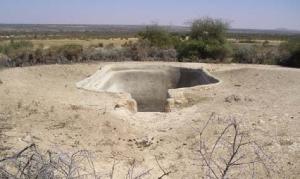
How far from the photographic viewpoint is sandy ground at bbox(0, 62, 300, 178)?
290 inches

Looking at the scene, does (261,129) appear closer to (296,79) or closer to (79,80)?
(296,79)

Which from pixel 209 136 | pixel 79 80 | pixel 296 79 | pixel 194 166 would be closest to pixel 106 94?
pixel 79 80

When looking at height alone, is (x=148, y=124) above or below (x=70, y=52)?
below

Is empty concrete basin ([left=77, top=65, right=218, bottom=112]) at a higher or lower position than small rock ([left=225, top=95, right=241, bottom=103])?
lower

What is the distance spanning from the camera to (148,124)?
10125 mm

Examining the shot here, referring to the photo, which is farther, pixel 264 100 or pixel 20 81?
pixel 20 81

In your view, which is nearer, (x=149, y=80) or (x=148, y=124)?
(x=148, y=124)

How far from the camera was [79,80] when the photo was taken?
15328 millimetres

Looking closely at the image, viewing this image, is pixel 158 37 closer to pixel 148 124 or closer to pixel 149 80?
pixel 149 80

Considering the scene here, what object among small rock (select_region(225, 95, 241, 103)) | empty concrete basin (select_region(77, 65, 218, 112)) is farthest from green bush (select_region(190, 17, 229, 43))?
small rock (select_region(225, 95, 241, 103))

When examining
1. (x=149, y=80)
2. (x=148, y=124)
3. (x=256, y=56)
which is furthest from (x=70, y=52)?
(x=148, y=124)

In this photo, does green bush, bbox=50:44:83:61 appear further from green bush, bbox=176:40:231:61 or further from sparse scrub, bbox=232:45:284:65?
sparse scrub, bbox=232:45:284:65

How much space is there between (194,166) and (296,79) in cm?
951

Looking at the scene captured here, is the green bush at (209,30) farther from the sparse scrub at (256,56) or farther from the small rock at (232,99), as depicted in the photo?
the small rock at (232,99)
